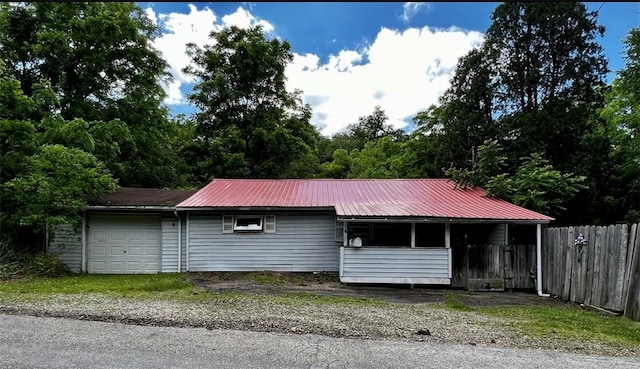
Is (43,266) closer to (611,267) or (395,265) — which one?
(395,265)

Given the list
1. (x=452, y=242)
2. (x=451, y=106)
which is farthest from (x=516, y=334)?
(x=451, y=106)

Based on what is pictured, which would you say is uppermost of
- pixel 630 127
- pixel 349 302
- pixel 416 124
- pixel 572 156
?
pixel 416 124

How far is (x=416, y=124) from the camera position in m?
28.0

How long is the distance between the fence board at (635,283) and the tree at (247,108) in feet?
61.8

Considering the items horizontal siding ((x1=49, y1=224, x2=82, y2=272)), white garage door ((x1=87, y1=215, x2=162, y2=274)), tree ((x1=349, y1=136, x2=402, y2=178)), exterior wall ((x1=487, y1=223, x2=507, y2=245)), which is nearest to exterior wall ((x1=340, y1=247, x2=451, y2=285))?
exterior wall ((x1=487, y1=223, x2=507, y2=245))

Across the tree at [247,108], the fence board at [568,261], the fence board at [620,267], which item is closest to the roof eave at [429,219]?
the fence board at [568,261]

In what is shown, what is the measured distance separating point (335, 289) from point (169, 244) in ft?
18.9

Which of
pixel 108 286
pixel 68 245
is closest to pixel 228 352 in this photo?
pixel 108 286

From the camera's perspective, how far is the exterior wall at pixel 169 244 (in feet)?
40.7

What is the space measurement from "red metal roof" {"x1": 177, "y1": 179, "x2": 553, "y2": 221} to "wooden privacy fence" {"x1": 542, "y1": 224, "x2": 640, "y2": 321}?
3.86ft

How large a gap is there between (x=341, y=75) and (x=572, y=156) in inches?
480

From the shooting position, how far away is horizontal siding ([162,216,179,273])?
1239 centimetres

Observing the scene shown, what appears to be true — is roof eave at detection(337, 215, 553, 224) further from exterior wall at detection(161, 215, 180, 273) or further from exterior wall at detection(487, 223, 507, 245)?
exterior wall at detection(161, 215, 180, 273)

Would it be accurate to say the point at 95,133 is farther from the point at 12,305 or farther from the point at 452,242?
the point at 452,242
